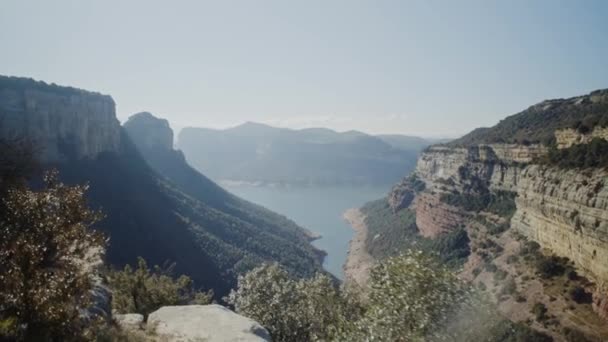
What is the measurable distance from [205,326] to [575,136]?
51.2 metres

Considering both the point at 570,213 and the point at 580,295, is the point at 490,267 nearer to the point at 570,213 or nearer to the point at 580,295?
the point at 570,213

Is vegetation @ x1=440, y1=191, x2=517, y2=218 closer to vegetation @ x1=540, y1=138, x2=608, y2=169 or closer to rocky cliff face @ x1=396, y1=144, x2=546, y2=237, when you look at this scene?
rocky cliff face @ x1=396, y1=144, x2=546, y2=237

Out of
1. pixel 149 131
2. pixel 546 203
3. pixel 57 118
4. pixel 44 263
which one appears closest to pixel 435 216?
pixel 546 203

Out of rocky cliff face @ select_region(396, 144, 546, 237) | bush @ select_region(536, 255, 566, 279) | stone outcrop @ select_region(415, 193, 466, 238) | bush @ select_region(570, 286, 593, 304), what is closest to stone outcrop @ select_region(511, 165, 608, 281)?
bush @ select_region(536, 255, 566, 279)

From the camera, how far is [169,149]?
494ft

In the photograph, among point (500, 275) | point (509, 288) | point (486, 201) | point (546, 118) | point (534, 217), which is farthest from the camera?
point (546, 118)

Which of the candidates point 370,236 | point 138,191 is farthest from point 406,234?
point 138,191

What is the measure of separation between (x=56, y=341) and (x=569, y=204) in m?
41.0

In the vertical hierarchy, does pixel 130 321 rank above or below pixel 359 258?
above

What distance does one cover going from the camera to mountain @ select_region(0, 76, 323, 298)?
2504 inches

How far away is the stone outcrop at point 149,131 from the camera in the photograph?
148 metres

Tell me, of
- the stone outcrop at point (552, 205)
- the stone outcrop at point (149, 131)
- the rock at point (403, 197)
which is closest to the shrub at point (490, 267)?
the stone outcrop at point (552, 205)

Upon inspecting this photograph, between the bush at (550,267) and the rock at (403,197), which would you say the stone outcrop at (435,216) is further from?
the bush at (550,267)

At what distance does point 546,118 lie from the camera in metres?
80.9
